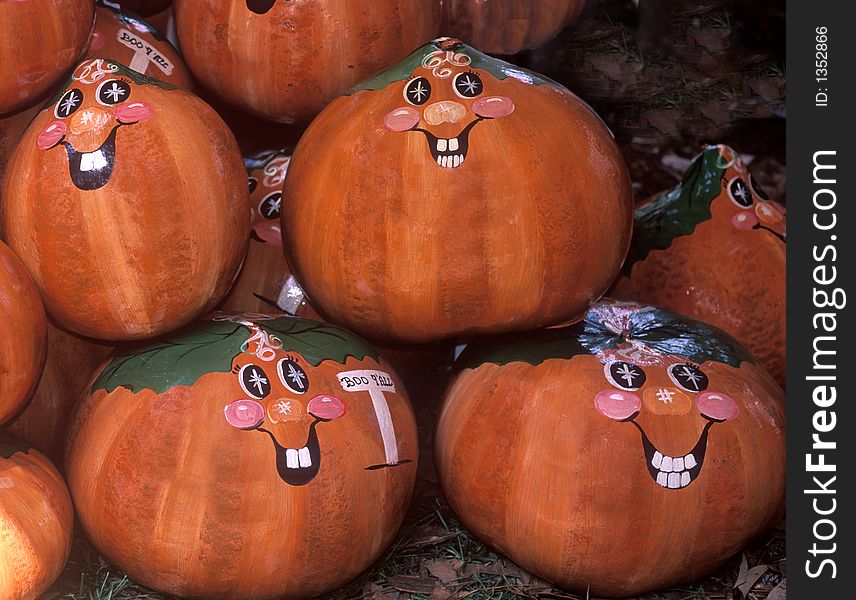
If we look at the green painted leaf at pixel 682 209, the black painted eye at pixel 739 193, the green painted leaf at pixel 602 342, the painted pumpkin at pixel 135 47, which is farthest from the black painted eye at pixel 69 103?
the black painted eye at pixel 739 193

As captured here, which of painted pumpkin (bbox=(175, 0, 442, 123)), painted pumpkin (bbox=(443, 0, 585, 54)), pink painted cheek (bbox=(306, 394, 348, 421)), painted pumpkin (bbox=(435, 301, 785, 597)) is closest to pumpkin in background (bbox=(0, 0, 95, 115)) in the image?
painted pumpkin (bbox=(175, 0, 442, 123))

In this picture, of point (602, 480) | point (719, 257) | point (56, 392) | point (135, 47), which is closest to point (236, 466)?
point (56, 392)

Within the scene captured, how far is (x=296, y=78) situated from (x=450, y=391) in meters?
0.84

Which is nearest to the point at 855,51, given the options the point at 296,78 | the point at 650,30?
the point at 650,30

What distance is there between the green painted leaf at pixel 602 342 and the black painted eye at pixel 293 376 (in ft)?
1.44

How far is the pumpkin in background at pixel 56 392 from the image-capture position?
2385mm

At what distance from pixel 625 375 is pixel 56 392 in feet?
4.19

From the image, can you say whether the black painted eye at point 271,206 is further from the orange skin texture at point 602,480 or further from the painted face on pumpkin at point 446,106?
the orange skin texture at point 602,480

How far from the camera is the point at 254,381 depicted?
2.16 m

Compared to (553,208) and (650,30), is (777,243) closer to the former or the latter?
(650,30)

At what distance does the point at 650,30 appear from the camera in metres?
3.02

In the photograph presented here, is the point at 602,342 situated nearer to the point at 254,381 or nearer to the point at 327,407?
the point at 327,407

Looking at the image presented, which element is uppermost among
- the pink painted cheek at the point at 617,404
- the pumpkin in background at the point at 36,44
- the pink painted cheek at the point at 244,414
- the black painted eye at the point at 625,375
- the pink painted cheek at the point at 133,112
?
the pumpkin in background at the point at 36,44

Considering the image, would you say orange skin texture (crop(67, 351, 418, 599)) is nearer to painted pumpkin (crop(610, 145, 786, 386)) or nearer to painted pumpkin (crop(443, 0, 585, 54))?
painted pumpkin (crop(610, 145, 786, 386))
